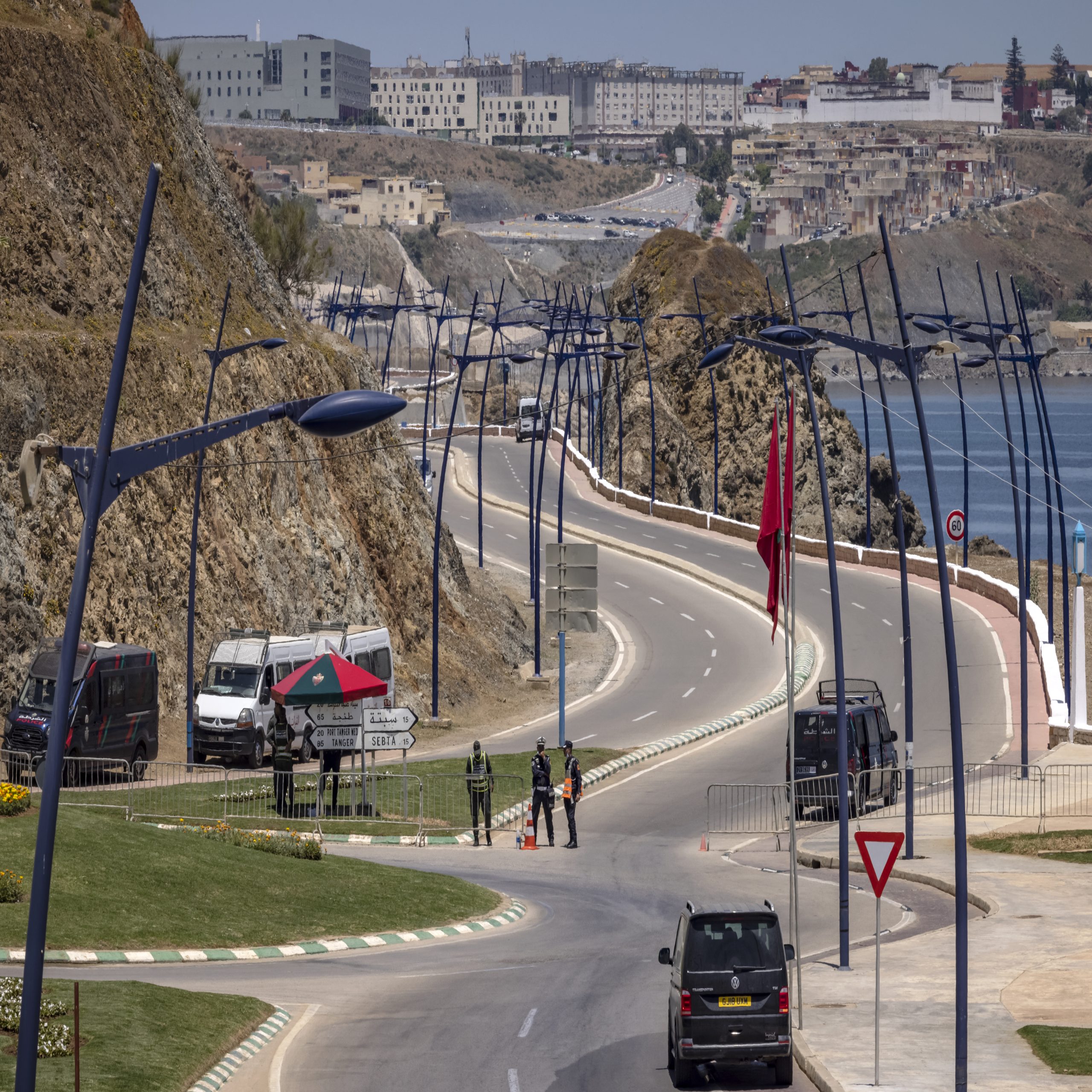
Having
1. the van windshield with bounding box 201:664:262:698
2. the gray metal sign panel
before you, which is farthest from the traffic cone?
the van windshield with bounding box 201:664:262:698

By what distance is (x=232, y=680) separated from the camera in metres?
41.0

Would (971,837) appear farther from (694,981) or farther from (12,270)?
(12,270)

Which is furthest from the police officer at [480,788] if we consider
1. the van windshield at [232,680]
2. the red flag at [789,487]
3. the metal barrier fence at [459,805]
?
the red flag at [789,487]

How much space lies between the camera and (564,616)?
41.3 m

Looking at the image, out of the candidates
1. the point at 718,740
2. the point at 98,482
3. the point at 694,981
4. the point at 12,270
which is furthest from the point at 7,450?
the point at 98,482

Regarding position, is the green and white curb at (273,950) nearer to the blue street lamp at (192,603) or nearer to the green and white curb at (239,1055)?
the green and white curb at (239,1055)

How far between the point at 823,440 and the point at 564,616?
7939cm

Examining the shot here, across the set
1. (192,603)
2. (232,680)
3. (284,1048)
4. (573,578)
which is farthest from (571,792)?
(284,1048)

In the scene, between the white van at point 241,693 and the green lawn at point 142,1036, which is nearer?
the green lawn at point 142,1036

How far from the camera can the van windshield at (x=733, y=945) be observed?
17938 mm

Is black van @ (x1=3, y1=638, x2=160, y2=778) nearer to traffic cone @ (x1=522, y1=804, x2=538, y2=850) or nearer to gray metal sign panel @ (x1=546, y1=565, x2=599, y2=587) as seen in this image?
traffic cone @ (x1=522, y1=804, x2=538, y2=850)

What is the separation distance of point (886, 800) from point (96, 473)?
29756 mm

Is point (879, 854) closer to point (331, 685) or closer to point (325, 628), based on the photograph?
point (331, 685)

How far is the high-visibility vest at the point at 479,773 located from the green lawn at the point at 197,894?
4007 millimetres
